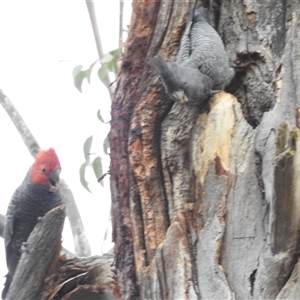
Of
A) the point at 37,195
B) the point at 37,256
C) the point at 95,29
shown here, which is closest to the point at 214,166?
the point at 37,256

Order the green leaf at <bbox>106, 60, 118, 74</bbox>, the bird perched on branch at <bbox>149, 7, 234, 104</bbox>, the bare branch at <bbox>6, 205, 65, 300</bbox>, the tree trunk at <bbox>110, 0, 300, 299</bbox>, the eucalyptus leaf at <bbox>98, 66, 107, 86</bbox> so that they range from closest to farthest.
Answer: the tree trunk at <bbox>110, 0, 300, 299</bbox>
the bird perched on branch at <bbox>149, 7, 234, 104</bbox>
the bare branch at <bbox>6, 205, 65, 300</bbox>
the green leaf at <bbox>106, 60, 118, 74</bbox>
the eucalyptus leaf at <bbox>98, 66, 107, 86</bbox>

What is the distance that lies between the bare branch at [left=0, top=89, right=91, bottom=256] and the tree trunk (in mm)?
1198

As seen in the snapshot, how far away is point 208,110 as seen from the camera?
143 centimetres

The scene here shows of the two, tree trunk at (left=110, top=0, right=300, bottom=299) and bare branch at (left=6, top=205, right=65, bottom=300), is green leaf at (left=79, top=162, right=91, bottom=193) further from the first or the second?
tree trunk at (left=110, top=0, right=300, bottom=299)

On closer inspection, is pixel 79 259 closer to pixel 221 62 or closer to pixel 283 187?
pixel 221 62

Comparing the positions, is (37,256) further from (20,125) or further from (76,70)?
(76,70)

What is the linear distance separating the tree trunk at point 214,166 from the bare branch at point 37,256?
55cm

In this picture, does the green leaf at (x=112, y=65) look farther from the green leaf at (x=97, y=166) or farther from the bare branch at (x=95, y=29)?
the green leaf at (x=97, y=166)

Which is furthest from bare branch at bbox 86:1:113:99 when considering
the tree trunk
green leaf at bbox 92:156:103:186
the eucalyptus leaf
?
the tree trunk

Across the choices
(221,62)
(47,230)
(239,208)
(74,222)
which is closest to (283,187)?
(239,208)

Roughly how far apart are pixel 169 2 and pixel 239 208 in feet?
2.15

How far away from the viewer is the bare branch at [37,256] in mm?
1970

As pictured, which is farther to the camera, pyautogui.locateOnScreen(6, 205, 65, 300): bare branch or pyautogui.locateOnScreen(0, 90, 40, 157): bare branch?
pyautogui.locateOnScreen(0, 90, 40, 157): bare branch

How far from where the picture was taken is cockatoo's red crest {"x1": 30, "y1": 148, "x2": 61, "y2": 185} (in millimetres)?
Result: 2641
